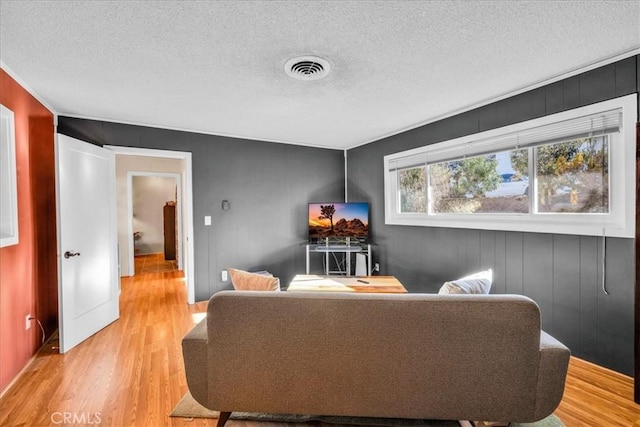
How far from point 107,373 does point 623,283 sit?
12.3 ft

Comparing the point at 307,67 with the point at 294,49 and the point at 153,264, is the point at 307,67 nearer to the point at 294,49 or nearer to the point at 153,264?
the point at 294,49

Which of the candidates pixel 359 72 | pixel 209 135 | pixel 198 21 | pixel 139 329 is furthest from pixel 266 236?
pixel 198 21

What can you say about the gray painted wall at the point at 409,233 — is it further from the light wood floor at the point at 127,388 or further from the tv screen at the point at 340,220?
the light wood floor at the point at 127,388

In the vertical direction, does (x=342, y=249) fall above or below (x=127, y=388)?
above

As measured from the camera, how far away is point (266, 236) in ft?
14.6

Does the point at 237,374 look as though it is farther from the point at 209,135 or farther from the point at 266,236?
the point at 209,135

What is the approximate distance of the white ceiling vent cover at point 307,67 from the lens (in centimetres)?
206

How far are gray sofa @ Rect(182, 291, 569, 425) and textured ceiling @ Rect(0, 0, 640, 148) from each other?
146 cm

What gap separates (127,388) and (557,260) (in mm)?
3351

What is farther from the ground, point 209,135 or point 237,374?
point 209,135

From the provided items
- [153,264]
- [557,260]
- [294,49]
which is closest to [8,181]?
[294,49]

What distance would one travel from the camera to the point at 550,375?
144 cm

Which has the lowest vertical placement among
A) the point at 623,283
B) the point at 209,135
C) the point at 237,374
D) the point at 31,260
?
the point at 237,374

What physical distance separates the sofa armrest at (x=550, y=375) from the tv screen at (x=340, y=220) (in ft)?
9.56
